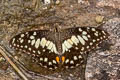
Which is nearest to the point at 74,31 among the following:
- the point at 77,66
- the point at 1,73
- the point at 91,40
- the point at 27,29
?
the point at 91,40

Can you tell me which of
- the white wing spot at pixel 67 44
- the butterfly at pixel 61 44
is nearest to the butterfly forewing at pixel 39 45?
the butterfly at pixel 61 44

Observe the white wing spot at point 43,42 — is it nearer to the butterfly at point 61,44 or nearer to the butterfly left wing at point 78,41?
the butterfly at point 61,44

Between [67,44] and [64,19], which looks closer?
[67,44]

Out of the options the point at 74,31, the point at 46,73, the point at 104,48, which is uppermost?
the point at 74,31

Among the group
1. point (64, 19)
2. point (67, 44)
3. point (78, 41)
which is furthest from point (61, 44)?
point (64, 19)

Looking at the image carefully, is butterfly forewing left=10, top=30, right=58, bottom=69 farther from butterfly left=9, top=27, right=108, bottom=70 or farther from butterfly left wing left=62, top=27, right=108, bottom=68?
butterfly left wing left=62, top=27, right=108, bottom=68

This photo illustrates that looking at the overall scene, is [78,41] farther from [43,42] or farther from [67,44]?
[43,42]

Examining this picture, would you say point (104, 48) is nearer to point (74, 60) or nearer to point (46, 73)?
Result: point (74, 60)
